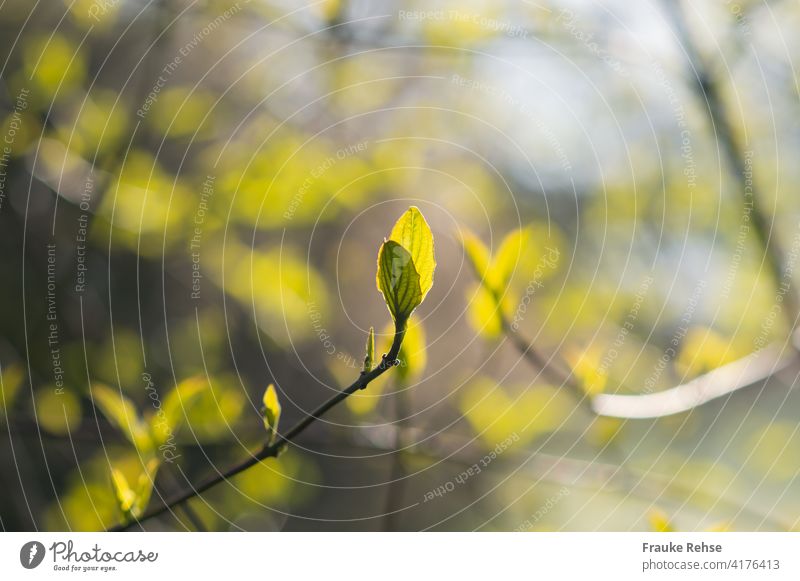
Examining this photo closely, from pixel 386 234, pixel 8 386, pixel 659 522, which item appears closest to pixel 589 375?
pixel 659 522

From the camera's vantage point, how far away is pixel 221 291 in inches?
23.6

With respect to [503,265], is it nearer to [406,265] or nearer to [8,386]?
[406,265]

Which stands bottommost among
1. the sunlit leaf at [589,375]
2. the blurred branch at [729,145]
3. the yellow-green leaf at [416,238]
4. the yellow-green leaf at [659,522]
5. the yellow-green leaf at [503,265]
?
the yellow-green leaf at [659,522]

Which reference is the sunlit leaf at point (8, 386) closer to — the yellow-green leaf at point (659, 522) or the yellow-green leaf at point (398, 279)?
the yellow-green leaf at point (398, 279)

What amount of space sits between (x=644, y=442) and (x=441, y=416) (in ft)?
0.60

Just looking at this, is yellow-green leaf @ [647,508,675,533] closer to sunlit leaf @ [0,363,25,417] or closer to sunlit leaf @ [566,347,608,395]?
sunlit leaf @ [566,347,608,395]

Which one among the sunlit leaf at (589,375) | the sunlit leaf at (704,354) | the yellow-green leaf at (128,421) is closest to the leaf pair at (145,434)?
the yellow-green leaf at (128,421)

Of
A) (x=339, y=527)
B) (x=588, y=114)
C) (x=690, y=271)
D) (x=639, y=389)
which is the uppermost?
(x=588, y=114)

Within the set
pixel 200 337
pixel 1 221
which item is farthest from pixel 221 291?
pixel 1 221

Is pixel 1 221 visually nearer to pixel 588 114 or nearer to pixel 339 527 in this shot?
pixel 339 527

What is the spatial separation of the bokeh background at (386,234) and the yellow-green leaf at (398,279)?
23 centimetres

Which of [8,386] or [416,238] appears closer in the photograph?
[416,238]

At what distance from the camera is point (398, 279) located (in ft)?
0.79

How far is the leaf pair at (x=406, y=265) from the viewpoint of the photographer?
0.24 meters
